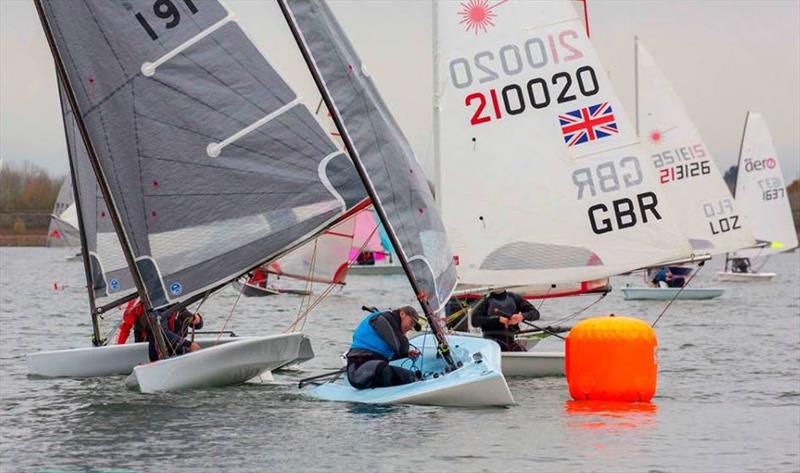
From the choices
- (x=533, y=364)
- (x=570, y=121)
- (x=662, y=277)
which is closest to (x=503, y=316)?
(x=533, y=364)

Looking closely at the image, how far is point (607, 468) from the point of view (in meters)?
13.1

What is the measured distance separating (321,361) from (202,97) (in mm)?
6857

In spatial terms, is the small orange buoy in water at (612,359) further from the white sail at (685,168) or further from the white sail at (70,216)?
the white sail at (70,216)

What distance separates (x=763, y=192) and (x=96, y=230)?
37.0 m

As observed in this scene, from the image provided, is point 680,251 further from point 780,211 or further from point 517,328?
point 780,211

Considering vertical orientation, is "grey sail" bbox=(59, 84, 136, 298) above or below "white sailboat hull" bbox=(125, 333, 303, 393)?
above

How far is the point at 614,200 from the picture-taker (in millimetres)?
21891

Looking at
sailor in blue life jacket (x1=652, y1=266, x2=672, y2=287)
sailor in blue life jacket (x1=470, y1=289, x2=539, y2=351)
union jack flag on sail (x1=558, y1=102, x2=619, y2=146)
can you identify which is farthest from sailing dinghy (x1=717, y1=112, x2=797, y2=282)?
sailor in blue life jacket (x1=470, y1=289, x2=539, y2=351)

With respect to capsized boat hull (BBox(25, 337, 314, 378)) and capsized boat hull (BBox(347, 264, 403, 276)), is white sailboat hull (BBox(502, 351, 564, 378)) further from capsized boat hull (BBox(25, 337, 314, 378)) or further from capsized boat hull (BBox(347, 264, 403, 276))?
capsized boat hull (BBox(347, 264, 403, 276))

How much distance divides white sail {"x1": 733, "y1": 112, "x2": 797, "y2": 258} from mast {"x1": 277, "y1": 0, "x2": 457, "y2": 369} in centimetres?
3762

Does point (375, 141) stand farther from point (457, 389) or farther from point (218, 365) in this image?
point (218, 365)

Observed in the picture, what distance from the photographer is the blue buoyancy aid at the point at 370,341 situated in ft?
53.0

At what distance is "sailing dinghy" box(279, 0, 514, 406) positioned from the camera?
54.5 feet

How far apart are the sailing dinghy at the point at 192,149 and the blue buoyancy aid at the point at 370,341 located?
6.63 ft
